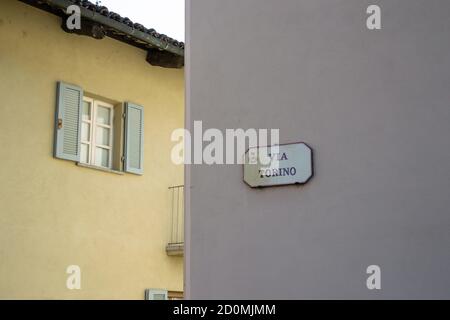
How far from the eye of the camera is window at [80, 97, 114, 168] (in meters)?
9.80

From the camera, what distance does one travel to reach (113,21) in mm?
9445

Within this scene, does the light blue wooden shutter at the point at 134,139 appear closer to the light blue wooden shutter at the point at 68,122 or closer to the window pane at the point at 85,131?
the window pane at the point at 85,131

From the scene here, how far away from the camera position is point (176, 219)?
36.0 ft

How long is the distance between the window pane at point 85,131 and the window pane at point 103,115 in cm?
27

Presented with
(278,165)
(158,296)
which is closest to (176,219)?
(158,296)

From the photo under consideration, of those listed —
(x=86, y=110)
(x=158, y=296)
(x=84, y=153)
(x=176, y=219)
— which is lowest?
(x=158, y=296)

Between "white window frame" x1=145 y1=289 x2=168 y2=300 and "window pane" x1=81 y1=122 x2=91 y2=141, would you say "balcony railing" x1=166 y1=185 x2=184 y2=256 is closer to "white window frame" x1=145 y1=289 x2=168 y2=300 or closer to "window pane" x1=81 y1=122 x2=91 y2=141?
"white window frame" x1=145 y1=289 x2=168 y2=300

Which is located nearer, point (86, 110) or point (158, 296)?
point (86, 110)

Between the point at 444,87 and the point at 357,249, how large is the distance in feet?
3.17

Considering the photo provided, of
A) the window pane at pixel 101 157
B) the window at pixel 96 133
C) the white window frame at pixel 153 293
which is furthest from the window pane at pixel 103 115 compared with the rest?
the white window frame at pixel 153 293

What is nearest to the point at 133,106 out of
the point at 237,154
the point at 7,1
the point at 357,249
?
the point at 7,1

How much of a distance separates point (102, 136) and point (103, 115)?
33 centimetres

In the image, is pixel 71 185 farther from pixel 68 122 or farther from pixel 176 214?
pixel 176 214

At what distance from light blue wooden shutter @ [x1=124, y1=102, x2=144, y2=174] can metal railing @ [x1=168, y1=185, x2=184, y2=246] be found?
742mm
